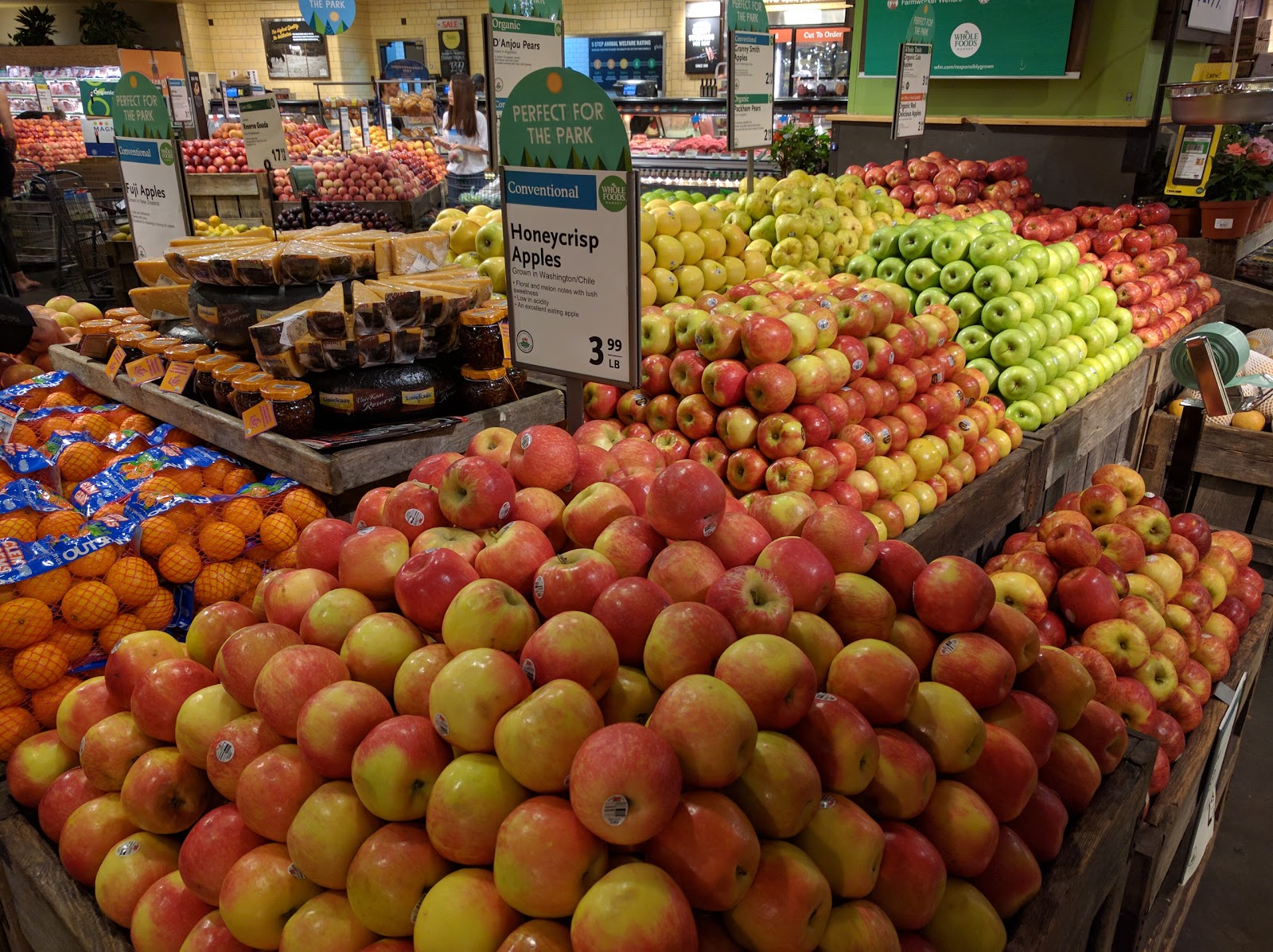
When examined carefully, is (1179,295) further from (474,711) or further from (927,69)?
(474,711)

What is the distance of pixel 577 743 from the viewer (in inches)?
42.4

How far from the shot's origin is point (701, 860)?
40.1 inches

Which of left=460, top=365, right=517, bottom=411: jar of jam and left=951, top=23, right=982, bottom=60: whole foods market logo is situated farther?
left=951, top=23, right=982, bottom=60: whole foods market logo

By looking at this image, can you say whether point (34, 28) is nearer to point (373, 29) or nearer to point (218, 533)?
point (373, 29)

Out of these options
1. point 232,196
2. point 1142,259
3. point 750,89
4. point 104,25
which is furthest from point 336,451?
point 104,25

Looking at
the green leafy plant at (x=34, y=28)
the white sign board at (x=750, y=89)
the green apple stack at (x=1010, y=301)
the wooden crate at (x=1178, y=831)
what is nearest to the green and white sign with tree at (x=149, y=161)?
the white sign board at (x=750, y=89)

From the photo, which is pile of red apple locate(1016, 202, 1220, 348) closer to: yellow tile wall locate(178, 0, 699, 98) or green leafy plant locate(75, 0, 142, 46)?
yellow tile wall locate(178, 0, 699, 98)

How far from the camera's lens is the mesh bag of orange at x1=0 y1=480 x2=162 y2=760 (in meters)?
1.80

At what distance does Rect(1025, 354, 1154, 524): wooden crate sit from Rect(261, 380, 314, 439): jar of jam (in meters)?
2.74

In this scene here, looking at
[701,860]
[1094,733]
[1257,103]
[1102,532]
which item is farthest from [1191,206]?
[701,860]

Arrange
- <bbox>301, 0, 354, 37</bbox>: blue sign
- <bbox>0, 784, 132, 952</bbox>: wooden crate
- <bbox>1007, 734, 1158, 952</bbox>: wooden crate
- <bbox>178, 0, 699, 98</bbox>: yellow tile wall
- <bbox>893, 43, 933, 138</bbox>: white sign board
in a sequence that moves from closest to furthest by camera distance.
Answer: <bbox>1007, 734, 1158, 952</bbox>: wooden crate, <bbox>0, 784, 132, 952</bbox>: wooden crate, <bbox>893, 43, 933, 138</bbox>: white sign board, <bbox>301, 0, 354, 37</bbox>: blue sign, <bbox>178, 0, 699, 98</bbox>: yellow tile wall

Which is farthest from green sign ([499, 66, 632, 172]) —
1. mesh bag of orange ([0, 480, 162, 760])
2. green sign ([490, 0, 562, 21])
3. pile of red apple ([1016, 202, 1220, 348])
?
pile of red apple ([1016, 202, 1220, 348])

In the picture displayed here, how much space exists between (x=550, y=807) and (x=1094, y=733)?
101 cm

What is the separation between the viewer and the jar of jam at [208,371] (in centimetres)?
251
